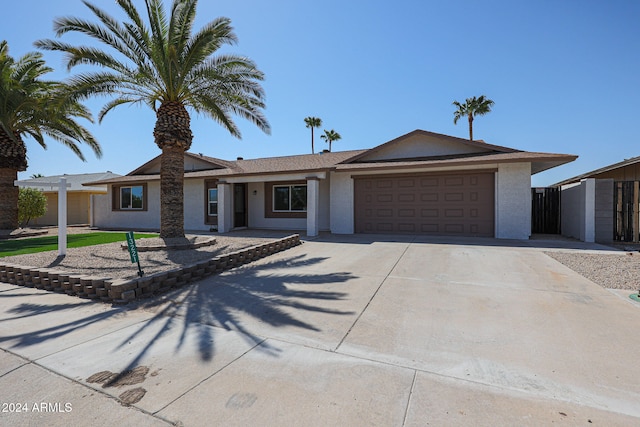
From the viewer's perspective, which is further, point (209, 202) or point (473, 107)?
point (473, 107)

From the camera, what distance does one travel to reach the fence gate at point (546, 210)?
562 inches

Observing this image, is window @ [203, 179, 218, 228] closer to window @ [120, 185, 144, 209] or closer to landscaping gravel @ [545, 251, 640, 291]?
window @ [120, 185, 144, 209]

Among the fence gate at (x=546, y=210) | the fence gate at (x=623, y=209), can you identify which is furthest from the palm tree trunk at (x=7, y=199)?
the fence gate at (x=623, y=209)

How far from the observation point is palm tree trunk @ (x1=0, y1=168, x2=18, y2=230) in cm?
1433

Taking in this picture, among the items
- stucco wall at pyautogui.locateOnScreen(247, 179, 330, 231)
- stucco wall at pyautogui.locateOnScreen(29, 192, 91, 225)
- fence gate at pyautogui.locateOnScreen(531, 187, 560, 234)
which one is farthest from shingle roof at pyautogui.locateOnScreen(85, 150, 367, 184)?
fence gate at pyautogui.locateOnScreen(531, 187, 560, 234)

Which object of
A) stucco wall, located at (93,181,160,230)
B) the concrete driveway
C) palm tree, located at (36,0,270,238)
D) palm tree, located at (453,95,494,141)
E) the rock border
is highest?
palm tree, located at (453,95,494,141)

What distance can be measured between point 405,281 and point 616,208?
34.4ft

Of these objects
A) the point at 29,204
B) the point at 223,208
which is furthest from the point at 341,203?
the point at 29,204

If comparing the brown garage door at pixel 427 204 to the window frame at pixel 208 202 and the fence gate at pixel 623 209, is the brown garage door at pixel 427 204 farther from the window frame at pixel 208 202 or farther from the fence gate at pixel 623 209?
the window frame at pixel 208 202

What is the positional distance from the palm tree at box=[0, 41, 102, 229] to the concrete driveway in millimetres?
11820

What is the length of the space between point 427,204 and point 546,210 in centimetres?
589

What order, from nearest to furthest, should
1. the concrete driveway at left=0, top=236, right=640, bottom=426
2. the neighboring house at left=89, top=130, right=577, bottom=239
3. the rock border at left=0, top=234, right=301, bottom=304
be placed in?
the concrete driveway at left=0, top=236, right=640, bottom=426
the rock border at left=0, top=234, right=301, bottom=304
the neighboring house at left=89, top=130, right=577, bottom=239

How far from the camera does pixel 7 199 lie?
47.4 feet

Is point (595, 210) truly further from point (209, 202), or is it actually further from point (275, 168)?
point (209, 202)
